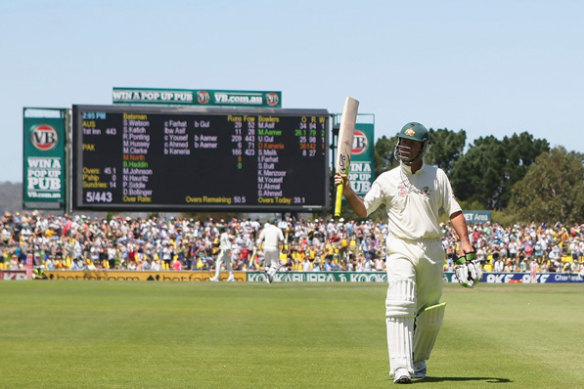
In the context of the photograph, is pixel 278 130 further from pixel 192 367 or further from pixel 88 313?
pixel 192 367

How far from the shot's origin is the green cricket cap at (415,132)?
7.98 m

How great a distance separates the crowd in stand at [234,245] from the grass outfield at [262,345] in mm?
18332

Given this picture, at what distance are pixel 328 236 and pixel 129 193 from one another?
8611mm

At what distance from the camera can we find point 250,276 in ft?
121

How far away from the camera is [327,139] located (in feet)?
120

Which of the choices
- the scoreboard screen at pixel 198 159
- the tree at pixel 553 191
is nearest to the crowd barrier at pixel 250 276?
the scoreboard screen at pixel 198 159

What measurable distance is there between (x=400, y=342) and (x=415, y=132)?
1625 millimetres

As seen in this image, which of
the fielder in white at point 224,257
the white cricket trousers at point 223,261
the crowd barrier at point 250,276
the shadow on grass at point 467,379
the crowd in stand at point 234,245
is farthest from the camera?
the crowd in stand at point 234,245

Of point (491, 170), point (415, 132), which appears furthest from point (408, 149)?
point (491, 170)

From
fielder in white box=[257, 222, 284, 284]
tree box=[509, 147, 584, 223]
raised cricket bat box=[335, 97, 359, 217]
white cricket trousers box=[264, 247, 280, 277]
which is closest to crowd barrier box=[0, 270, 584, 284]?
white cricket trousers box=[264, 247, 280, 277]

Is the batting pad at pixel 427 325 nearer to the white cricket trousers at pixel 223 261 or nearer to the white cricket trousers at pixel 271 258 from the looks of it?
the white cricket trousers at pixel 271 258

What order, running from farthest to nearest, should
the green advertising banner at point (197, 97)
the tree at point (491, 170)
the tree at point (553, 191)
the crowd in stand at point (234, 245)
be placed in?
→ 1. the tree at point (491, 170)
2. the tree at point (553, 191)
3. the crowd in stand at point (234, 245)
4. the green advertising banner at point (197, 97)

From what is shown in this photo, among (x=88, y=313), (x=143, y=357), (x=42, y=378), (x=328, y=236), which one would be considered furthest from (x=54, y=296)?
(x=328, y=236)

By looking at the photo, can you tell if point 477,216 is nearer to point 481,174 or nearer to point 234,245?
point 234,245
